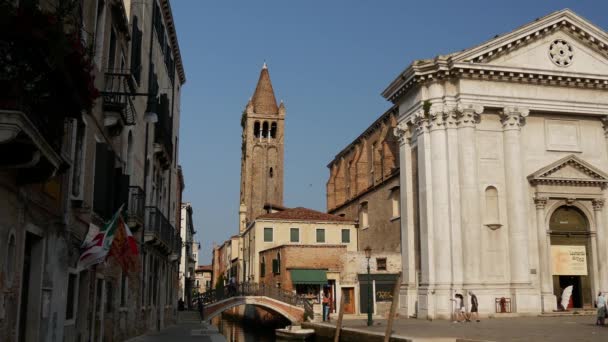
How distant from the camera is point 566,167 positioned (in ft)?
90.8

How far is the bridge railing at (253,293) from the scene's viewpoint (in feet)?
116

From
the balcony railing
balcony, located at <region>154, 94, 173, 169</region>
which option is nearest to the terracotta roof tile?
balcony, located at <region>154, 94, 173, 169</region>

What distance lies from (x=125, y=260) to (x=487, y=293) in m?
18.0

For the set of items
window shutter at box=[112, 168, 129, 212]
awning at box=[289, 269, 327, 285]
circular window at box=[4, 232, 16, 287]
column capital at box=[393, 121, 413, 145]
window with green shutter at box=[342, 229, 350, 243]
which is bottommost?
awning at box=[289, 269, 327, 285]

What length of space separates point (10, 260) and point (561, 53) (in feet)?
87.0

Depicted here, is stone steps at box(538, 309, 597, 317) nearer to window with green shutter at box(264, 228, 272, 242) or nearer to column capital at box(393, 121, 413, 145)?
column capital at box(393, 121, 413, 145)

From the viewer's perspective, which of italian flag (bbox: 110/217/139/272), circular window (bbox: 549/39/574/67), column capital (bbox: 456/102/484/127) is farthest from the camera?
circular window (bbox: 549/39/574/67)

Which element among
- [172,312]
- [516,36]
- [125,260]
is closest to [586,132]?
[516,36]

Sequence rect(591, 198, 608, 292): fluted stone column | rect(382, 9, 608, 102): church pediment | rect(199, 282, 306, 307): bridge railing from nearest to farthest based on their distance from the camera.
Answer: rect(382, 9, 608, 102): church pediment
rect(591, 198, 608, 292): fluted stone column
rect(199, 282, 306, 307): bridge railing

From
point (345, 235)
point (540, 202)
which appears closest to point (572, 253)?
point (540, 202)

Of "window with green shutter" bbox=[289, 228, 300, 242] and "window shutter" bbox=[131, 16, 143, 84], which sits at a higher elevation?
"window shutter" bbox=[131, 16, 143, 84]

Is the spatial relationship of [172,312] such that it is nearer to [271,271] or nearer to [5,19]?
[271,271]

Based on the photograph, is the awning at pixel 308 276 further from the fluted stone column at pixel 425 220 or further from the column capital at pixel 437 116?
the column capital at pixel 437 116

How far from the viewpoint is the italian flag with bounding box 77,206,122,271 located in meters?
10.7
